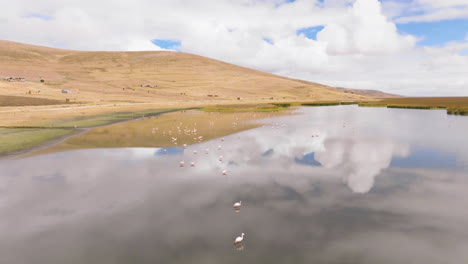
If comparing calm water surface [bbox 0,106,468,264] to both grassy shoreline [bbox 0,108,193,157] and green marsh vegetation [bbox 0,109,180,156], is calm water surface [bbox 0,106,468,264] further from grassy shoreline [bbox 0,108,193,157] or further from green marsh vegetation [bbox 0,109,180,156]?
green marsh vegetation [bbox 0,109,180,156]

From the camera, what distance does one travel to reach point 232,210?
33.3 ft

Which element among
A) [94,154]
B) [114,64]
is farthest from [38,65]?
[94,154]

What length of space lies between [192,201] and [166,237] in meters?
2.62

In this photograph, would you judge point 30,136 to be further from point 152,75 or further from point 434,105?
point 152,75

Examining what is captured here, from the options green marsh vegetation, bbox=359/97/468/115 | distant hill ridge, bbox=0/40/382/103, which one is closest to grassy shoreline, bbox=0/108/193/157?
green marsh vegetation, bbox=359/97/468/115

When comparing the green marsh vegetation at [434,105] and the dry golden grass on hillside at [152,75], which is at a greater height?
the dry golden grass on hillside at [152,75]

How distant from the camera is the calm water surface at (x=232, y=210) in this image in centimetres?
776

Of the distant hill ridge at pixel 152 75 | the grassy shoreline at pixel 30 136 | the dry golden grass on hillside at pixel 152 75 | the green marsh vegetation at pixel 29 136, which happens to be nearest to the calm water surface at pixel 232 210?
the grassy shoreline at pixel 30 136

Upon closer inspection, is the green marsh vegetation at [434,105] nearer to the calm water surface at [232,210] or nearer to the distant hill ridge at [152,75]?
the distant hill ridge at [152,75]

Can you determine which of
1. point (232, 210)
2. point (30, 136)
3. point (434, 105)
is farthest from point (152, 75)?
point (232, 210)

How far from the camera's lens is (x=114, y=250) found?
7863 millimetres

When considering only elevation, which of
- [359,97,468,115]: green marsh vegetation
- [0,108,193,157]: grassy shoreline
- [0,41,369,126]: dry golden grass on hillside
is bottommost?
[0,108,193,157]: grassy shoreline

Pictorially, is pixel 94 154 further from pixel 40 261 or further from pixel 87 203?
pixel 40 261

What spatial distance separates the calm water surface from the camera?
7.76m
